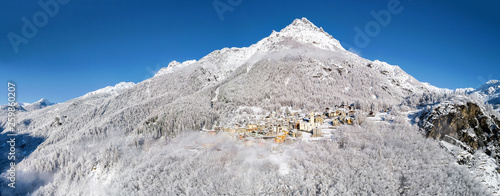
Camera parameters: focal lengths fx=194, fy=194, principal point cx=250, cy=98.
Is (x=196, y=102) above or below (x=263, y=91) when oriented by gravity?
below

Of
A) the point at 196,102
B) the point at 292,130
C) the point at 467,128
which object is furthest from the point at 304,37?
the point at 467,128

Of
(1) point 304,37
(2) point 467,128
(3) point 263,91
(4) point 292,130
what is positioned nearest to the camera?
(2) point 467,128

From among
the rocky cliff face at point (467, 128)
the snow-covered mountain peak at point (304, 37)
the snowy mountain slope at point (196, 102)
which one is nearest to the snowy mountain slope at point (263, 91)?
the snowy mountain slope at point (196, 102)

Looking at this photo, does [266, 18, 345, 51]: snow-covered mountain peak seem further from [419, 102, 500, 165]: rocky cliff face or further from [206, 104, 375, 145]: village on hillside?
[419, 102, 500, 165]: rocky cliff face

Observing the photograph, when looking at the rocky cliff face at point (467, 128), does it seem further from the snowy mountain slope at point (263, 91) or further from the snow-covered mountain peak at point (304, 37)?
the snow-covered mountain peak at point (304, 37)

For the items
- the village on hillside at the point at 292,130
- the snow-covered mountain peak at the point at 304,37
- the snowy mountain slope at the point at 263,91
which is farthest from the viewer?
the snow-covered mountain peak at the point at 304,37

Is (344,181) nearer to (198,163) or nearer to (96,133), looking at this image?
(198,163)

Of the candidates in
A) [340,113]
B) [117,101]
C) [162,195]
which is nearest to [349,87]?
[340,113]

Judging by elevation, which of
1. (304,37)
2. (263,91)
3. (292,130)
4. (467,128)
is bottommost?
(292,130)

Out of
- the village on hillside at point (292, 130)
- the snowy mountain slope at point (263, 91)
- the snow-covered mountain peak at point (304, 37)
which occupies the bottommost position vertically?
the village on hillside at point (292, 130)

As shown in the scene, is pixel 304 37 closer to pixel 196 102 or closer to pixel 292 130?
pixel 196 102

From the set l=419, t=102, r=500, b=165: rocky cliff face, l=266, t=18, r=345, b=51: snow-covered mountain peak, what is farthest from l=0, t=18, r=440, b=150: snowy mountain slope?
l=419, t=102, r=500, b=165: rocky cliff face
